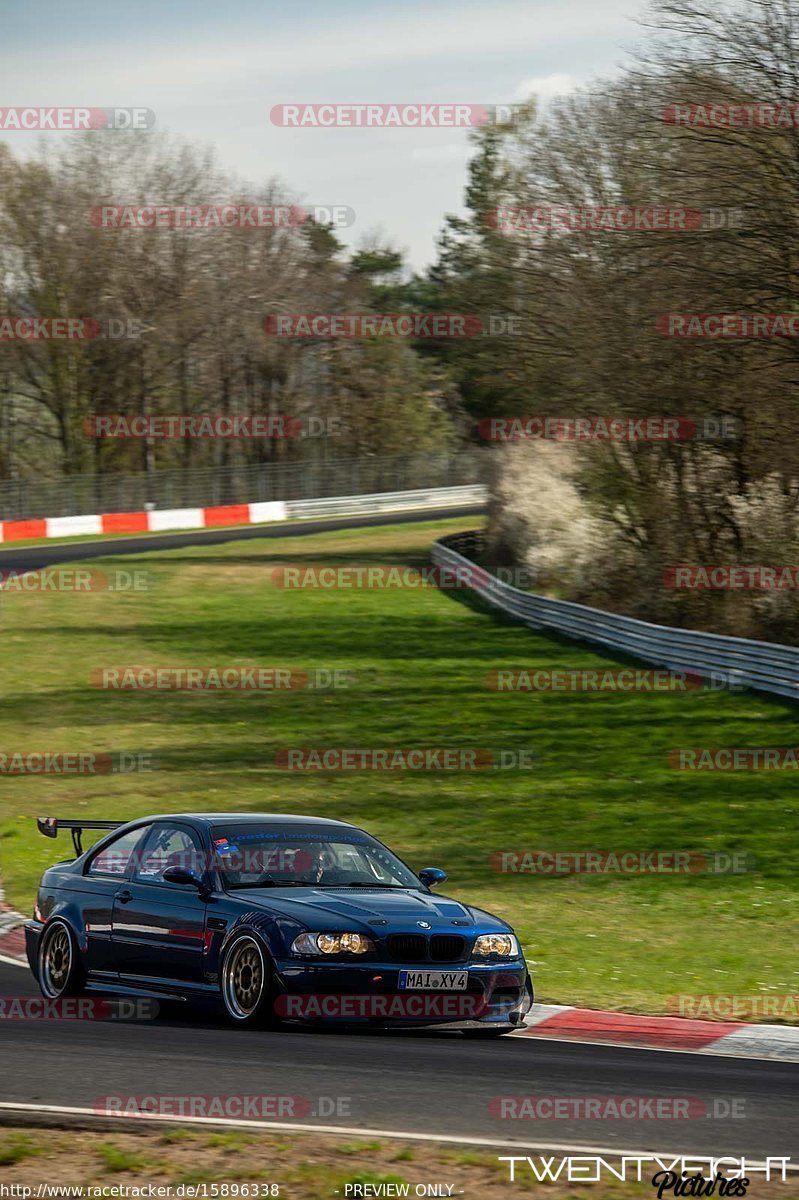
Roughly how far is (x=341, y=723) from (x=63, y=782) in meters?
4.96

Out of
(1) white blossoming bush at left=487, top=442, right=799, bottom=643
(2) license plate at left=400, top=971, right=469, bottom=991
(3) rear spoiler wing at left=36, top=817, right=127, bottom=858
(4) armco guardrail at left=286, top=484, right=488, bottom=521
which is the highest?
(4) armco guardrail at left=286, top=484, right=488, bottom=521

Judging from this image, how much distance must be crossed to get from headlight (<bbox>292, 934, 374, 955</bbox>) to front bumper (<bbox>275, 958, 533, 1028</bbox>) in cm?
7

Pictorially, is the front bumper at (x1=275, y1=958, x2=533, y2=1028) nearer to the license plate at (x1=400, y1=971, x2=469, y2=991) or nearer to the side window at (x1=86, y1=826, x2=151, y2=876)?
the license plate at (x1=400, y1=971, x2=469, y2=991)

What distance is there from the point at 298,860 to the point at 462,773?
1109 centimetres

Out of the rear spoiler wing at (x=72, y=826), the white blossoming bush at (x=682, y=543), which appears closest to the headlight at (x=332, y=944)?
the rear spoiler wing at (x=72, y=826)

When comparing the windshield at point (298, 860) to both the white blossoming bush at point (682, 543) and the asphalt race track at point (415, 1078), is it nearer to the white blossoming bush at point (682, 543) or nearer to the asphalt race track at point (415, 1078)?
the asphalt race track at point (415, 1078)

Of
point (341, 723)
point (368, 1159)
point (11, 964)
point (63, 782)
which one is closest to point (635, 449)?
point (341, 723)

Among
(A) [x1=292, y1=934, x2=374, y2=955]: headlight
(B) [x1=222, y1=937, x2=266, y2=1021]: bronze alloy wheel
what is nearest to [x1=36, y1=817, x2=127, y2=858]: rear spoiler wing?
(B) [x1=222, y1=937, x2=266, y2=1021]: bronze alloy wheel

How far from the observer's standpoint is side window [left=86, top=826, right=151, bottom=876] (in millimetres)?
10406

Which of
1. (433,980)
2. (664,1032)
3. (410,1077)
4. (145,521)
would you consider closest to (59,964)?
(433,980)

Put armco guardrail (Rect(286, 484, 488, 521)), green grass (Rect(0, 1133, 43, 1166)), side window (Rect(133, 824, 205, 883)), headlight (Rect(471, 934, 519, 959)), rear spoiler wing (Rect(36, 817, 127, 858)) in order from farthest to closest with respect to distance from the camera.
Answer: armco guardrail (Rect(286, 484, 488, 521)), rear spoiler wing (Rect(36, 817, 127, 858)), side window (Rect(133, 824, 205, 883)), headlight (Rect(471, 934, 519, 959)), green grass (Rect(0, 1133, 43, 1166))

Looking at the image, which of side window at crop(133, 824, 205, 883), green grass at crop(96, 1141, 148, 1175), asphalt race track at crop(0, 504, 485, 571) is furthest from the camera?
asphalt race track at crop(0, 504, 485, 571)

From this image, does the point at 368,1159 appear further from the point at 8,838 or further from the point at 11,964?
the point at 8,838

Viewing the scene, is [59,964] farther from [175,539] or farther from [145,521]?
[145,521]
